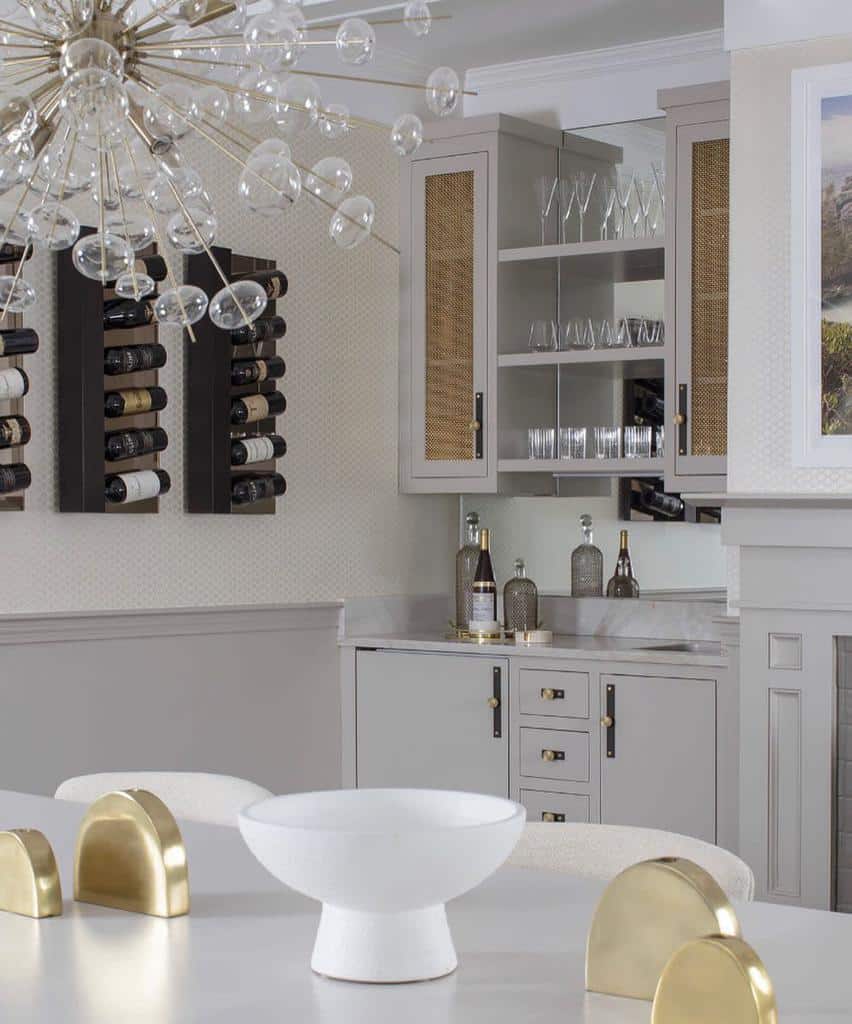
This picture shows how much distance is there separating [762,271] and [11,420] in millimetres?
1879

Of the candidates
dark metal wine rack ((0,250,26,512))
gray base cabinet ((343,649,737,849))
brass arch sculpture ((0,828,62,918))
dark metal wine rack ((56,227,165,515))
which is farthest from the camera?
gray base cabinet ((343,649,737,849))

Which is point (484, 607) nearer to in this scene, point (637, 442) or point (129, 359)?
point (637, 442)

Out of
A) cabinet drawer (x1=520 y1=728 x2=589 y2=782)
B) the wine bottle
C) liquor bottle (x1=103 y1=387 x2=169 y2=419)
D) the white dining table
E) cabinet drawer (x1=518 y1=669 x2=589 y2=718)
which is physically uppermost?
the wine bottle

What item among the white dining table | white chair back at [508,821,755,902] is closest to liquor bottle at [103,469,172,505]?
white chair back at [508,821,755,902]

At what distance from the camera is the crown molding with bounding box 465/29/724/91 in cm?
476

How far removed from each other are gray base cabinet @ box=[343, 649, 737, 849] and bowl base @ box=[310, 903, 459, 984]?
3.03m

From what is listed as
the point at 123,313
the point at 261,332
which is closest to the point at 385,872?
the point at 123,313

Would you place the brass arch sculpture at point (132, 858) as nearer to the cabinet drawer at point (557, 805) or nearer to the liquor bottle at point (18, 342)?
the liquor bottle at point (18, 342)

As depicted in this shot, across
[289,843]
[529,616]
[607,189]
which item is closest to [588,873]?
[289,843]

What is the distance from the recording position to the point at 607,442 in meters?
4.91

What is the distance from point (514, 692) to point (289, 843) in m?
3.43

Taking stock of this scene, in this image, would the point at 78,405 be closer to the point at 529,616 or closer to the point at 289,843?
the point at 529,616

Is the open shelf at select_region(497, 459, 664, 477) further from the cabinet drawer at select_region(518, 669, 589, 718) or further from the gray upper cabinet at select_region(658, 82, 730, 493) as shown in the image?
the cabinet drawer at select_region(518, 669, 589, 718)

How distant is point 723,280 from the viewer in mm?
4453
